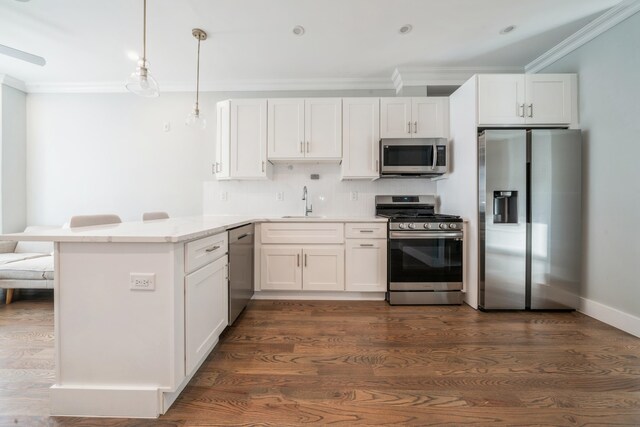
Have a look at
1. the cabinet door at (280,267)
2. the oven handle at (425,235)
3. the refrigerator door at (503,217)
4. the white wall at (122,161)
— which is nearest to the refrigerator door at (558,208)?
the refrigerator door at (503,217)

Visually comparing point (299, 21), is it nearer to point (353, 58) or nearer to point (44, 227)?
point (353, 58)

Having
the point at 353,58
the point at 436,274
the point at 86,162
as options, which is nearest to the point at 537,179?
the point at 436,274

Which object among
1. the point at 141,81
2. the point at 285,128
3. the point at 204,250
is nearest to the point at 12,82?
the point at 141,81

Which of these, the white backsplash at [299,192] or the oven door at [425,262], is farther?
the white backsplash at [299,192]

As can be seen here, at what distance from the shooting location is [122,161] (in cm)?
361

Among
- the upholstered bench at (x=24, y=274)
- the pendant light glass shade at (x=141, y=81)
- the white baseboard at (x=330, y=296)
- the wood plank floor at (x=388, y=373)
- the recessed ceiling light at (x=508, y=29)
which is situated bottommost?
the wood plank floor at (x=388, y=373)

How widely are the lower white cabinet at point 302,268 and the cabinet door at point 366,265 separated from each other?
112 mm

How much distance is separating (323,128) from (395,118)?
0.88 m

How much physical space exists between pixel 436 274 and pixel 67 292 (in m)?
2.91

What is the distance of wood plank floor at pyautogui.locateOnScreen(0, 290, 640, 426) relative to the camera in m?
1.30

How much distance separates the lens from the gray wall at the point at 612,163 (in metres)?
Result: 2.15

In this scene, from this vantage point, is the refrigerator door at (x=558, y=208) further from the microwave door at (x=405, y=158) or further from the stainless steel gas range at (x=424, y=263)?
the microwave door at (x=405, y=158)

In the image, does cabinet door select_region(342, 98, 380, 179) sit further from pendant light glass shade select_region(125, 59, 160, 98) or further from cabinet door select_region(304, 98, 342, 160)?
pendant light glass shade select_region(125, 59, 160, 98)

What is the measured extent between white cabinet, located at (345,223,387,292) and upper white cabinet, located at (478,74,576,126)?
1572 millimetres
